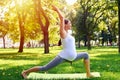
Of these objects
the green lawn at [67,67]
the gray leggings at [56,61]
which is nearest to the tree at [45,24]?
the green lawn at [67,67]

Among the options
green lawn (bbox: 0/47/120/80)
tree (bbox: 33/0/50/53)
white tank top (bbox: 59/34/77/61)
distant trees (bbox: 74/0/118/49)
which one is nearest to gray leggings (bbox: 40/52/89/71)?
white tank top (bbox: 59/34/77/61)

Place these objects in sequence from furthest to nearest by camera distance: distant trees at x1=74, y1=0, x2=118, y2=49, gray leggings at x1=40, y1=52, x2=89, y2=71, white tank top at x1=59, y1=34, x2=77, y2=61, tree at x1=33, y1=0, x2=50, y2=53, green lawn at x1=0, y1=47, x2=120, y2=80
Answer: distant trees at x1=74, y1=0, x2=118, y2=49, tree at x1=33, y1=0, x2=50, y2=53, green lawn at x1=0, y1=47, x2=120, y2=80, gray leggings at x1=40, y1=52, x2=89, y2=71, white tank top at x1=59, y1=34, x2=77, y2=61

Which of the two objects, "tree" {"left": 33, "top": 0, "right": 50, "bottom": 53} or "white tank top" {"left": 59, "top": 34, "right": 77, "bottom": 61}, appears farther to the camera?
"tree" {"left": 33, "top": 0, "right": 50, "bottom": 53}

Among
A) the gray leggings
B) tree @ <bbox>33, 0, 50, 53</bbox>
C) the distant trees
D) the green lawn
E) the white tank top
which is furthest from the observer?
the distant trees

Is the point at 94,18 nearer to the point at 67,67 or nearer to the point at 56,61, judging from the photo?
the point at 67,67

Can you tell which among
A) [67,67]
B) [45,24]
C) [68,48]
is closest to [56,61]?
[68,48]

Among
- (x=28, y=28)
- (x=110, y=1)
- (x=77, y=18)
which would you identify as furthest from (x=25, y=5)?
(x=77, y=18)

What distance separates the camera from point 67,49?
11.1m

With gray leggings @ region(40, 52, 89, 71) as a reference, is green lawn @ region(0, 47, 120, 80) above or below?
below

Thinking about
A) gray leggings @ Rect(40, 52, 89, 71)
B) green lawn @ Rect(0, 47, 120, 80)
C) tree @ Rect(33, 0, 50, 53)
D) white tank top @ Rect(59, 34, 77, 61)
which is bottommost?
green lawn @ Rect(0, 47, 120, 80)

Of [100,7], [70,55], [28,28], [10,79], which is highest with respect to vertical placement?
[100,7]

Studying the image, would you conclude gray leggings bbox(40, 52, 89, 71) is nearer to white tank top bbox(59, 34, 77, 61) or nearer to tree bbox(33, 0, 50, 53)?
white tank top bbox(59, 34, 77, 61)

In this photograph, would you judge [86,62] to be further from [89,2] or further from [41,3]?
[89,2]

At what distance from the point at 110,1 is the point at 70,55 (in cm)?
4868
